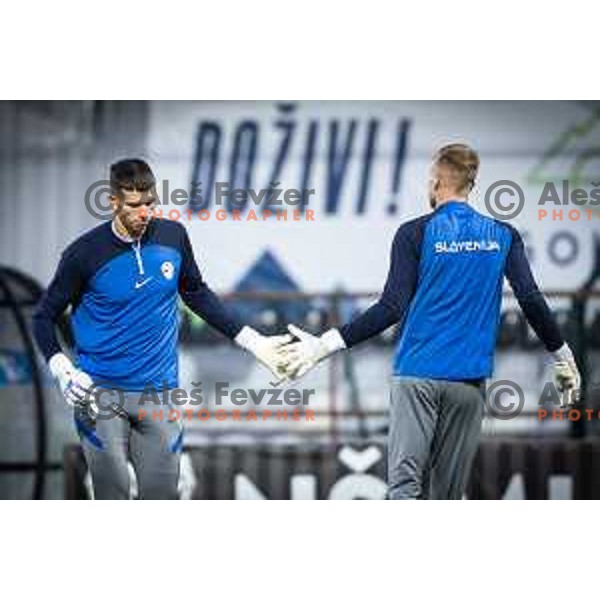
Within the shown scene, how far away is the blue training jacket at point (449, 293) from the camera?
18.6ft

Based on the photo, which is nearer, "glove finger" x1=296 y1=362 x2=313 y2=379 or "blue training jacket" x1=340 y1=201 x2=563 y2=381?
"blue training jacket" x1=340 y1=201 x2=563 y2=381

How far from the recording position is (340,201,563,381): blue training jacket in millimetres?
5680

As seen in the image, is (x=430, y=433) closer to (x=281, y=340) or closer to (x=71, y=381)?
(x=281, y=340)

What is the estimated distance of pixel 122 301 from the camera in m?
5.77

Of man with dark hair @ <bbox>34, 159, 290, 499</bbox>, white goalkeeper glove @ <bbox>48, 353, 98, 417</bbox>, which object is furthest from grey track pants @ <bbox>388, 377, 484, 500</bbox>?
white goalkeeper glove @ <bbox>48, 353, 98, 417</bbox>

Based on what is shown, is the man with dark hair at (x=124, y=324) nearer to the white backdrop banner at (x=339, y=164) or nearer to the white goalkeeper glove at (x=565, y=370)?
the white goalkeeper glove at (x=565, y=370)

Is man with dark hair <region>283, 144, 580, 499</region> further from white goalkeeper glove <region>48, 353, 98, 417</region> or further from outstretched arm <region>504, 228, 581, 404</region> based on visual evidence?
white goalkeeper glove <region>48, 353, 98, 417</region>

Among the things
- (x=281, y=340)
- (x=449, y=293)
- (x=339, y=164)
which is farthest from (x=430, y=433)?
(x=339, y=164)

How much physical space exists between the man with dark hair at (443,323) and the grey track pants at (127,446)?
734 millimetres

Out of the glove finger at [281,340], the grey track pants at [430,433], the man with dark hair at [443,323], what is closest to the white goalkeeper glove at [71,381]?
the glove finger at [281,340]

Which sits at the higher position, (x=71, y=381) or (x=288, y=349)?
(x=288, y=349)

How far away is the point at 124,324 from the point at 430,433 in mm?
1292

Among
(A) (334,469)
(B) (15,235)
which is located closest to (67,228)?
(B) (15,235)

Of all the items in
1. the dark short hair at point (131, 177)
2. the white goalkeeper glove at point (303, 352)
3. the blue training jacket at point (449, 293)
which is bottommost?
the white goalkeeper glove at point (303, 352)
